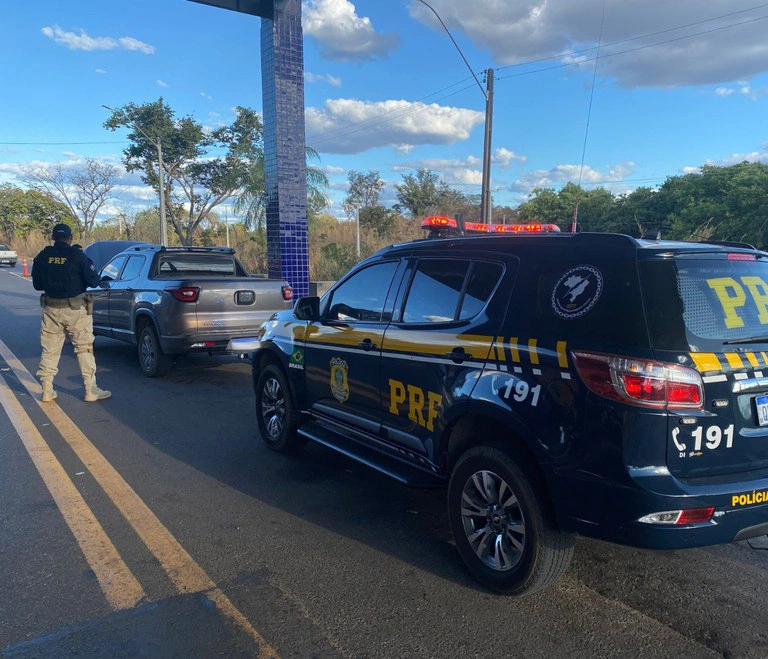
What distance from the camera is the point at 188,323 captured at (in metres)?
8.02

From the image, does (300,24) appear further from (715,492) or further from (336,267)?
(715,492)

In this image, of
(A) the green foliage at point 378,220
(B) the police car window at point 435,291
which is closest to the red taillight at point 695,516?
(B) the police car window at point 435,291

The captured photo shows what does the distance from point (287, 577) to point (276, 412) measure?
2271 mm

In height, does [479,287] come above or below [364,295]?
above

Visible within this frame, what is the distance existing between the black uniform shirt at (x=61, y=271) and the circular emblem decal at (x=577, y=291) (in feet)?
19.8

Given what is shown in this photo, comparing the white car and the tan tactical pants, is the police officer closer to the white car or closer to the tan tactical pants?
the tan tactical pants

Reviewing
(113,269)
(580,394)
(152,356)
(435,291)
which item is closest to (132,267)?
(113,269)

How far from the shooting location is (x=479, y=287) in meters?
3.47

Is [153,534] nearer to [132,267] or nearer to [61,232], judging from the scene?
[61,232]

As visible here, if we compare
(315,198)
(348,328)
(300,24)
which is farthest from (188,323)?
(315,198)

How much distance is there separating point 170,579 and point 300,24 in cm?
1244

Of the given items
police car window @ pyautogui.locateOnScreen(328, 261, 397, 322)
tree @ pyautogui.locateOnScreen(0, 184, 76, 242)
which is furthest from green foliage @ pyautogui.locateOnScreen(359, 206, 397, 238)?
tree @ pyautogui.locateOnScreen(0, 184, 76, 242)

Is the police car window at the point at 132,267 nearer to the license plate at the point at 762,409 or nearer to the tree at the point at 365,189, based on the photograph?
the license plate at the point at 762,409

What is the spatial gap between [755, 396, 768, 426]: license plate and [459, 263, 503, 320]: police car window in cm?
137
